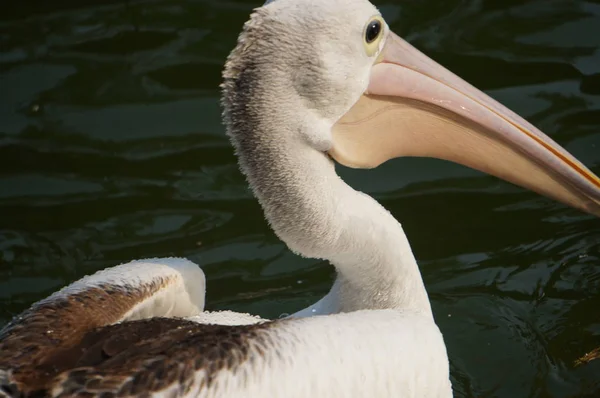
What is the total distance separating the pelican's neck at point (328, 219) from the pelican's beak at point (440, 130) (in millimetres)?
168

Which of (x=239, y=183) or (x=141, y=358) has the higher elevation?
(x=141, y=358)

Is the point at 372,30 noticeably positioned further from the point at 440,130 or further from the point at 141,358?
the point at 141,358

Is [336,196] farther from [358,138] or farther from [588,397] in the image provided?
[588,397]

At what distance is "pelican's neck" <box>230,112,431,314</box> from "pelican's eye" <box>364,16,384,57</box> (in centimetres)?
32

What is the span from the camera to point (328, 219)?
2914mm

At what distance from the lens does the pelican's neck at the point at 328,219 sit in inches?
112

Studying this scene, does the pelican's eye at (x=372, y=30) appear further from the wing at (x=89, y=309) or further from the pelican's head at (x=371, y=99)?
the wing at (x=89, y=309)

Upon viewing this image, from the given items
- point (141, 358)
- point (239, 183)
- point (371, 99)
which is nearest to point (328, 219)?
point (371, 99)

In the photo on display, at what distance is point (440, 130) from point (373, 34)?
0.43 metres

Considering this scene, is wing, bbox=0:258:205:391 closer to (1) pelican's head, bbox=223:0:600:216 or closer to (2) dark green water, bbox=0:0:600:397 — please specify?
(1) pelican's head, bbox=223:0:600:216

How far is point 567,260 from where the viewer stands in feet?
14.2

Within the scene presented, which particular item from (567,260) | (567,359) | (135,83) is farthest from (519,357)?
(135,83)

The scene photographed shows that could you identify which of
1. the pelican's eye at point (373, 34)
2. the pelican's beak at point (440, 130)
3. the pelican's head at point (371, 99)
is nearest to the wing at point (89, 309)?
the pelican's head at point (371, 99)

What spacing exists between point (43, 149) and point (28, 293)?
93cm
